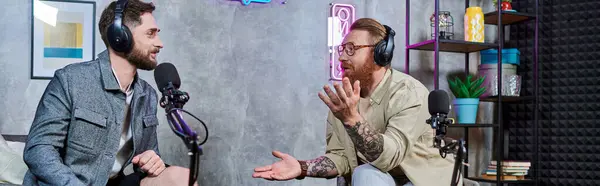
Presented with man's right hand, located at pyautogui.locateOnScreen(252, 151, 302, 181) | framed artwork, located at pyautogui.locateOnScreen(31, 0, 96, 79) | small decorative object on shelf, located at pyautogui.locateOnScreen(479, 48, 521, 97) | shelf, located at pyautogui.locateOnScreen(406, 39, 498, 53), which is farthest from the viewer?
small decorative object on shelf, located at pyautogui.locateOnScreen(479, 48, 521, 97)

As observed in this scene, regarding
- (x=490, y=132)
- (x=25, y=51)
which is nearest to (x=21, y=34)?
(x=25, y=51)

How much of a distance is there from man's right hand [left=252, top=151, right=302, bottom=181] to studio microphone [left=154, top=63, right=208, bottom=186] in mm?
954

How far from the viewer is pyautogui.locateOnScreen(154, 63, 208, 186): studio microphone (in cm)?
178

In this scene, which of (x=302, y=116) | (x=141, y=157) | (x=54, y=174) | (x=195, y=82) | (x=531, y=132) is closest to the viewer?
(x=54, y=174)

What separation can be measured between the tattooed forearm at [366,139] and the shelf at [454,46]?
6.11ft

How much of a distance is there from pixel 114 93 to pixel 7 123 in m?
1.44

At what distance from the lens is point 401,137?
3.01m

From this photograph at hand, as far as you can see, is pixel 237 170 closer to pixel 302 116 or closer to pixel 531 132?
pixel 302 116

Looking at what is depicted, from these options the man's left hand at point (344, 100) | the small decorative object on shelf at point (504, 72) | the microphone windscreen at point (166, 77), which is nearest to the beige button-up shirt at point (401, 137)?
the man's left hand at point (344, 100)

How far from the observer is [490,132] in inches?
208

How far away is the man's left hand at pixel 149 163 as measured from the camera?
2.69m

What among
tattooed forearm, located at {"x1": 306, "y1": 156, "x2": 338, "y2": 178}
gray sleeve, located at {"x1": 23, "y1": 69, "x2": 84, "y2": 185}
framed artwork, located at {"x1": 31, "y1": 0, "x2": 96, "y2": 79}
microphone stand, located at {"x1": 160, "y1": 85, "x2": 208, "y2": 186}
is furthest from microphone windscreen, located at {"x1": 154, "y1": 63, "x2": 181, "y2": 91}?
framed artwork, located at {"x1": 31, "y1": 0, "x2": 96, "y2": 79}

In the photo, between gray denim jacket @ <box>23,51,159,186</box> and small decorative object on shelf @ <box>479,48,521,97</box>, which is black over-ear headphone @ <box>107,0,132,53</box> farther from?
small decorative object on shelf @ <box>479,48,521,97</box>

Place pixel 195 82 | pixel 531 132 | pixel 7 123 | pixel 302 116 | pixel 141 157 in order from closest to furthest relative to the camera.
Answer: pixel 141 157
pixel 7 123
pixel 195 82
pixel 302 116
pixel 531 132
